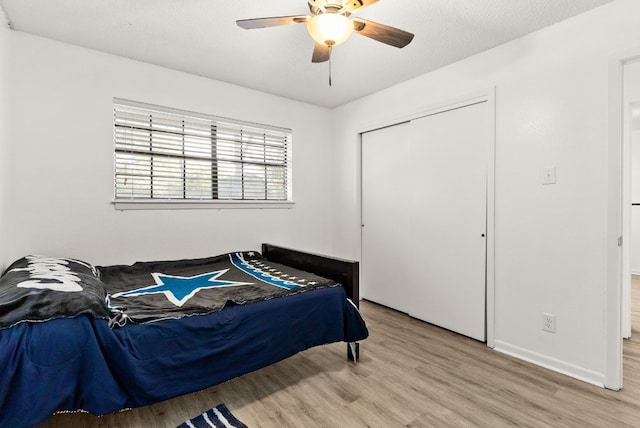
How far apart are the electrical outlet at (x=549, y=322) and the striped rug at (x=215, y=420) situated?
2.11m

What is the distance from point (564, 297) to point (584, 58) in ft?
5.20

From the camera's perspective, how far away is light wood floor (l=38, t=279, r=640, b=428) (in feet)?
5.73

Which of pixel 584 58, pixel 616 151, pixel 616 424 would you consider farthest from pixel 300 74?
pixel 616 424

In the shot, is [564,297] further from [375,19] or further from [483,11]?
[375,19]

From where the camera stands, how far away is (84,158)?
262cm

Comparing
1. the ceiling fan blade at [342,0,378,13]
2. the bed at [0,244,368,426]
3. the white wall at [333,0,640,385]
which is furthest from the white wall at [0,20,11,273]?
the white wall at [333,0,640,385]

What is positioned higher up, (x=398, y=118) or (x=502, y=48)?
(x=502, y=48)

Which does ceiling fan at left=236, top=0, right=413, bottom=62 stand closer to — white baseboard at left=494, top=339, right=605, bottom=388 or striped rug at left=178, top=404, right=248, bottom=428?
striped rug at left=178, top=404, right=248, bottom=428

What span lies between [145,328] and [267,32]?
2045 millimetres

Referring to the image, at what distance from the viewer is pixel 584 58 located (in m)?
2.14

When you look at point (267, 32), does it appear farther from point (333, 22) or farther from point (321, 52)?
point (333, 22)

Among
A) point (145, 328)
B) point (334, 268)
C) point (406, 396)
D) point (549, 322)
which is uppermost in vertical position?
point (334, 268)

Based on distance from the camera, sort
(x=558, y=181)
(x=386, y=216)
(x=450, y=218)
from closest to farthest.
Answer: (x=558, y=181), (x=450, y=218), (x=386, y=216)

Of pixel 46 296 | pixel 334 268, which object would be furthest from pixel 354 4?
pixel 46 296
